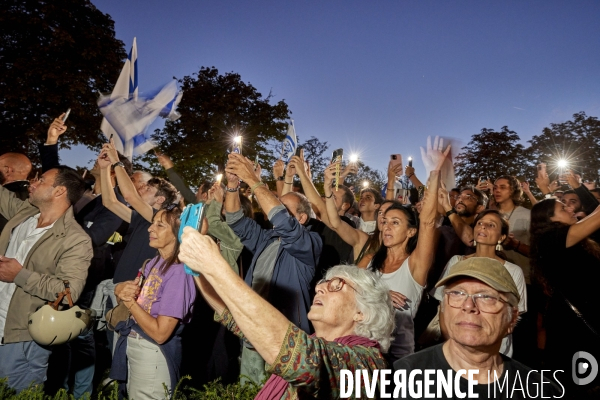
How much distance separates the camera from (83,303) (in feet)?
14.2

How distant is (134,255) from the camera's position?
4.49 m

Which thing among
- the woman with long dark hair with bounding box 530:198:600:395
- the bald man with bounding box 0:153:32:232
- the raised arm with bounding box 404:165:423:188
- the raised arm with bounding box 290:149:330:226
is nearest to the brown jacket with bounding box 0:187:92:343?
the bald man with bounding box 0:153:32:232

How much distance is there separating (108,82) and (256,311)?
23.6 m

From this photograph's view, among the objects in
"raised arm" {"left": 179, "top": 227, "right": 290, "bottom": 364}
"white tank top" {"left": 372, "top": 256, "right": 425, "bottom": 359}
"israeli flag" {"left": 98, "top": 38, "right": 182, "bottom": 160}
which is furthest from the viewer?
"israeli flag" {"left": 98, "top": 38, "right": 182, "bottom": 160}

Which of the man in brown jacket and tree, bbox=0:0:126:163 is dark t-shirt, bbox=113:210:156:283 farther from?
tree, bbox=0:0:126:163

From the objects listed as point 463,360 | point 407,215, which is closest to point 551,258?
point 407,215

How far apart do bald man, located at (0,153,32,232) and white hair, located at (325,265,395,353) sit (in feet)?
15.6

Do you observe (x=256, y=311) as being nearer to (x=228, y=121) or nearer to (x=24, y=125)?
(x=24, y=125)

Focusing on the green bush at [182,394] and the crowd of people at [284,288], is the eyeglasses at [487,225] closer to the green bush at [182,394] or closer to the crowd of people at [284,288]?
the crowd of people at [284,288]

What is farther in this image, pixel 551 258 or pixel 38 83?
pixel 38 83

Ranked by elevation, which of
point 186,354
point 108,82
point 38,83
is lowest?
point 186,354

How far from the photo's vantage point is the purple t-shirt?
2.95 m

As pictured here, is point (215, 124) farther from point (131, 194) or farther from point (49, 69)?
point (131, 194)

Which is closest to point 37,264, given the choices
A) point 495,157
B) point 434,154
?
point 434,154
